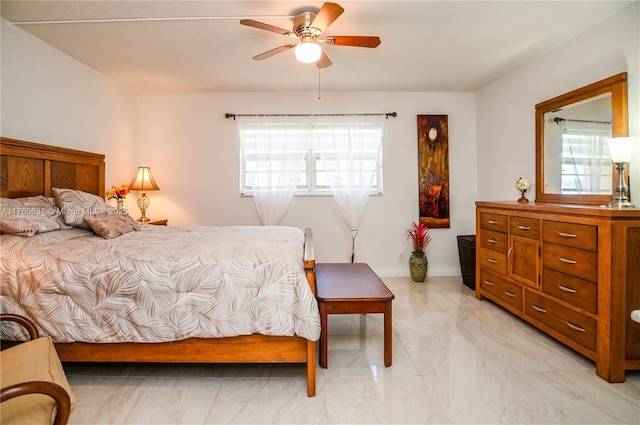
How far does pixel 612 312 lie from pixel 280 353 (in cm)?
198

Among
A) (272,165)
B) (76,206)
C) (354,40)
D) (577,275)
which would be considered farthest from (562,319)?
(76,206)

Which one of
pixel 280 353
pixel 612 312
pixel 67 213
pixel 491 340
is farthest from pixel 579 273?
pixel 67 213

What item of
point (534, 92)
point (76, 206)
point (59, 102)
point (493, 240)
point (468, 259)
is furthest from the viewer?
point (468, 259)

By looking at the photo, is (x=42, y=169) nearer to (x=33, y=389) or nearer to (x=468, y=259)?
(x=33, y=389)

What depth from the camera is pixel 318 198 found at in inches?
167

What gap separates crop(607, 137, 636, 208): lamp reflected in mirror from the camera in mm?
2158

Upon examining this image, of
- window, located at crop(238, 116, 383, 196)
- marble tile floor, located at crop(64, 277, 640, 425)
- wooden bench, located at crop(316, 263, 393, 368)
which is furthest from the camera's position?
window, located at crop(238, 116, 383, 196)

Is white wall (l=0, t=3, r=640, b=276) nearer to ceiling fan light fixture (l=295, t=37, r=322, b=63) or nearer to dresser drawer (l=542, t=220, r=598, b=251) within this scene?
dresser drawer (l=542, t=220, r=598, b=251)

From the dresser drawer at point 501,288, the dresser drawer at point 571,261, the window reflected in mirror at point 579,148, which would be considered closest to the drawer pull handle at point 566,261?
the dresser drawer at point 571,261

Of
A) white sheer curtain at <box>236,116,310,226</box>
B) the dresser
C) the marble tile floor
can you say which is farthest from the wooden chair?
white sheer curtain at <box>236,116,310,226</box>

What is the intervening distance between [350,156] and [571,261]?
2.58 metres

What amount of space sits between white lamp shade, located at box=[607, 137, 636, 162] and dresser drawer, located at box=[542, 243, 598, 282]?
731mm

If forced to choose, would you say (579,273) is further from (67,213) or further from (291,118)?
(67,213)

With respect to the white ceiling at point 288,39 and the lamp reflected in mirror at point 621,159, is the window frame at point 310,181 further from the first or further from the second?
the lamp reflected in mirror at point 621,159
